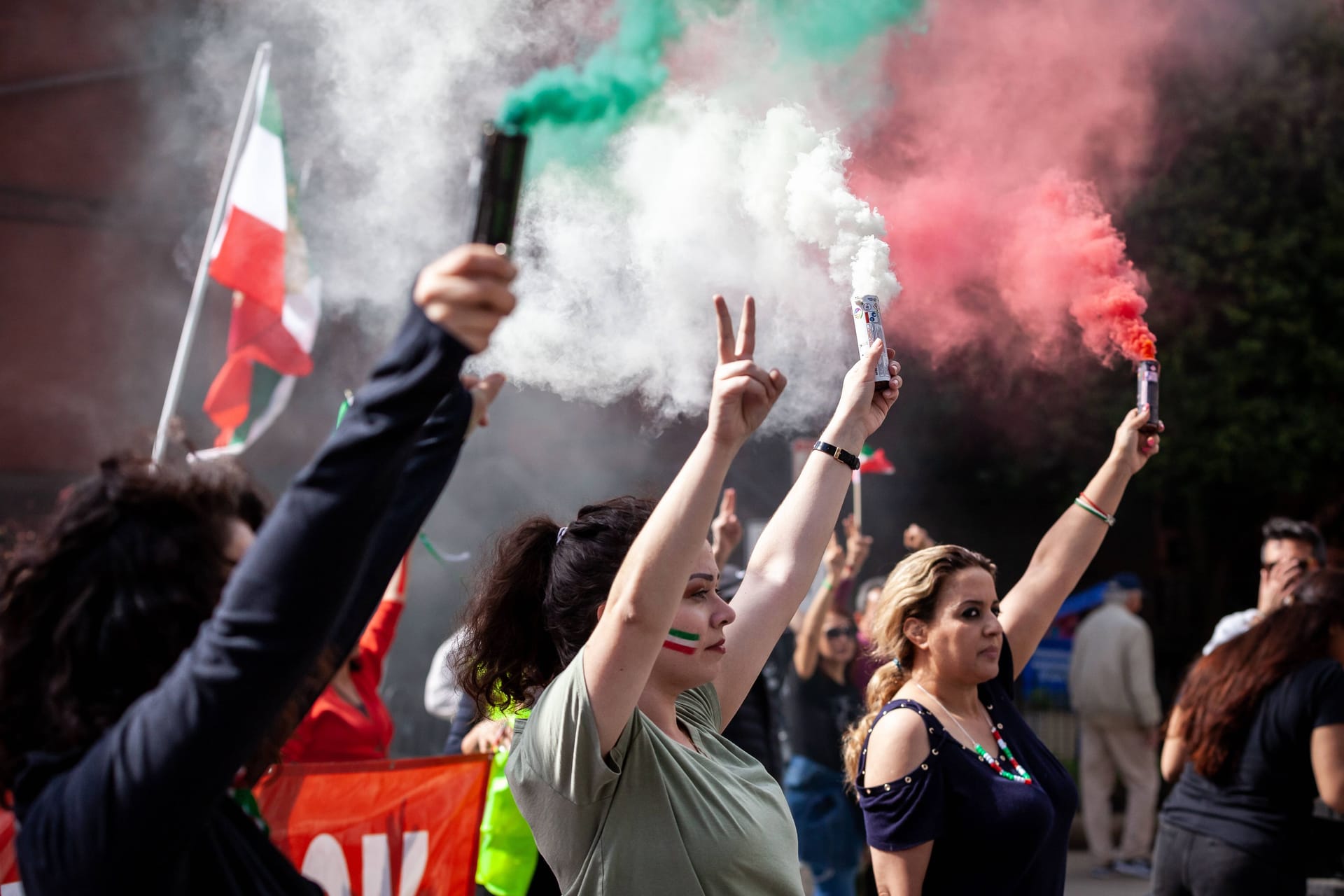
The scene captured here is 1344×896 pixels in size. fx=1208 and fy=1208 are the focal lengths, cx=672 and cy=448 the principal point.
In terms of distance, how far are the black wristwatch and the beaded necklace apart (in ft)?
2.63

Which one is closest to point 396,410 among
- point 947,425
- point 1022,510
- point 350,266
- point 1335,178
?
point 350,266

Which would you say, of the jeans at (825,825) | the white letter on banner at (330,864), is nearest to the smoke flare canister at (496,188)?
the white letter on banner at (330,864)

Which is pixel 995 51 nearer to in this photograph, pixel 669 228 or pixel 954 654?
pixel 669 228

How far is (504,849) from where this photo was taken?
3.96 m

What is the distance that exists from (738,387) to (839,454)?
0.87 m

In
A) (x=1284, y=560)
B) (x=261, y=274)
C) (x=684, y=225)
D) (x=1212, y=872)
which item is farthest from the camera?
(x=261, y=274)

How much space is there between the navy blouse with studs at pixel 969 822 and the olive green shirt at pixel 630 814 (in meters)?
0.81

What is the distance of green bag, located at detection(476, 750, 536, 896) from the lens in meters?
3.92

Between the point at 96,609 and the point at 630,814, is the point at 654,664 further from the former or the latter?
the point at 96,609

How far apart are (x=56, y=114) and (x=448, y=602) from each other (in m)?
4.53

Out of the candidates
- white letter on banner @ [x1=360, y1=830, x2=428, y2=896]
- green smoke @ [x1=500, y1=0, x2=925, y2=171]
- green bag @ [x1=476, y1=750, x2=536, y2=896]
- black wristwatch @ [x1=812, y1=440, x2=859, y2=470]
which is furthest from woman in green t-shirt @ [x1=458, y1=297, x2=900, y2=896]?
green bag @ [x1=476, y1=750, x2=536, y2=896]

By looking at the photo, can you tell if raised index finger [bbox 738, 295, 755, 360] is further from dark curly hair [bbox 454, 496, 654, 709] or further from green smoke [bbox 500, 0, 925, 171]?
green smoke [bbox 500, 0, 925, 171]

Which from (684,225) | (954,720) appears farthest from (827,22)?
(954,720)

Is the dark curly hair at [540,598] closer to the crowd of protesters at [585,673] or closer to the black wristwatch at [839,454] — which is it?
the crowd of protesters at [585,673]
